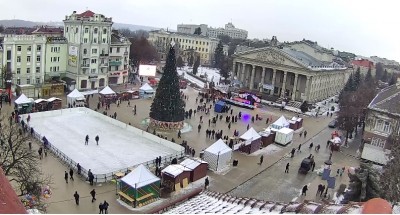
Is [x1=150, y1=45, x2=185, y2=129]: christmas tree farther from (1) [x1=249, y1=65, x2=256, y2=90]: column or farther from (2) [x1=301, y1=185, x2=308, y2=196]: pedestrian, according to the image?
(1) [x1=249, y1=65, x2=256, y2=90]: column

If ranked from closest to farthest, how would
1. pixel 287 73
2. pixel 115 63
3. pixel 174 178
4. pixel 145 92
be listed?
1. pixel 174 178
2. pixel 145 92
3. pixel 115 63
4. pixel 287 73

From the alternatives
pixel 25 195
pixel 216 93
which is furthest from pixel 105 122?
pixel 216 93

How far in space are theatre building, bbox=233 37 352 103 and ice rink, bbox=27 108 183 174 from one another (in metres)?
33.5

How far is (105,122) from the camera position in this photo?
38.7 meters

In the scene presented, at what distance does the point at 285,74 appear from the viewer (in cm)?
6341

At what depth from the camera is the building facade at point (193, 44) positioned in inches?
4589

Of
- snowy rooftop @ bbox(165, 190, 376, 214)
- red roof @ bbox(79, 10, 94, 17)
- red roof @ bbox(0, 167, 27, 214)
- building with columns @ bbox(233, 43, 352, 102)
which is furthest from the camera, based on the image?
building with columns @ bbox(233, 43, 352, 102)

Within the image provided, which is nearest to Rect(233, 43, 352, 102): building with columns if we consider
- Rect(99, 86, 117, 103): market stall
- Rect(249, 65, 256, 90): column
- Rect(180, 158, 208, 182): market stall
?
Rect(249, 65, 256, 90): column

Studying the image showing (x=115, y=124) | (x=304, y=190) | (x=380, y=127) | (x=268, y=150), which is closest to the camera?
(x=304, y=190)

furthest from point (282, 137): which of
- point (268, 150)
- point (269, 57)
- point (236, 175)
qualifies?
point (269, 57)

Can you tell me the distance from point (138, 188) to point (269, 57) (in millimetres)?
47133

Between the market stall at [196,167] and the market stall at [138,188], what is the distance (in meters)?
3.50

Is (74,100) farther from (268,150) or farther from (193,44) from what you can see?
(193,44)

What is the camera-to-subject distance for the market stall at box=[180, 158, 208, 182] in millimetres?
26141
